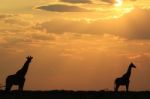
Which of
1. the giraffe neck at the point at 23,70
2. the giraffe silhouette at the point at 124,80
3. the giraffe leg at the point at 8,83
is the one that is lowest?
the giraffe silhouette at the point at 124,80

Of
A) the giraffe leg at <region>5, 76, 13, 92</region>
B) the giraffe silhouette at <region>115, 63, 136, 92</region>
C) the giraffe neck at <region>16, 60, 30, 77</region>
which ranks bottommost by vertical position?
the giraffe silhouette at <region>115, 63, 136, 92</region>

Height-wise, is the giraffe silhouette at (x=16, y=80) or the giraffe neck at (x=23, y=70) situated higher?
the giraffe neck at (x=23, y=70)

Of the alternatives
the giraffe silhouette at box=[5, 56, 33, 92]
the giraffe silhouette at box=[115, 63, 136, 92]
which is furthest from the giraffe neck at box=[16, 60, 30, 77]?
the giraffe silhouette at box=[115, 63, 136, 92]

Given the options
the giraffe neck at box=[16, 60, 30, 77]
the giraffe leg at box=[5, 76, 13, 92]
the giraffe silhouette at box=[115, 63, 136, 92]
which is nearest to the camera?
the giraffe leg at box=[5, 76, 13, 92]

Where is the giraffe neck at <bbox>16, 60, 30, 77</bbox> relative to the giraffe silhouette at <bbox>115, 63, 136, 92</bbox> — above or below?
above

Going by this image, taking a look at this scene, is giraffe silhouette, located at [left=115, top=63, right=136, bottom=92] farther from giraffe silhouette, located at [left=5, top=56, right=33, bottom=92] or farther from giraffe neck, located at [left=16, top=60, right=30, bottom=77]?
giraffe silhouette, located at [left=5, top=56, right=33, bottom=92]

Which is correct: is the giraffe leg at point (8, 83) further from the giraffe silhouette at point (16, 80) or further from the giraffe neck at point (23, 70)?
Result: the giraffe neck at point (23, 70)

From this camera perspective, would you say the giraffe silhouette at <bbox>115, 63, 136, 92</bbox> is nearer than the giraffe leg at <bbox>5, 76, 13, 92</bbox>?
No

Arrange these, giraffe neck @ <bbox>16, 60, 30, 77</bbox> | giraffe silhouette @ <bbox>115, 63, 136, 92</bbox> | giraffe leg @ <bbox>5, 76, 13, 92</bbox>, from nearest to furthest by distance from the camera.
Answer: giraffe leg @ <bbox>5, 76, 13, 92</bbox> < giraffe neck @ <bbox>16, 60, 30, 77</bbox> < giraffe silhouette @ <bbox>115, 63, 136, 92</bbox>

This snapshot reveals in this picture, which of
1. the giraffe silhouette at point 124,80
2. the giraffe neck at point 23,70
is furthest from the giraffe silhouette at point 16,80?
the giraffe silhouette at point 124,80
